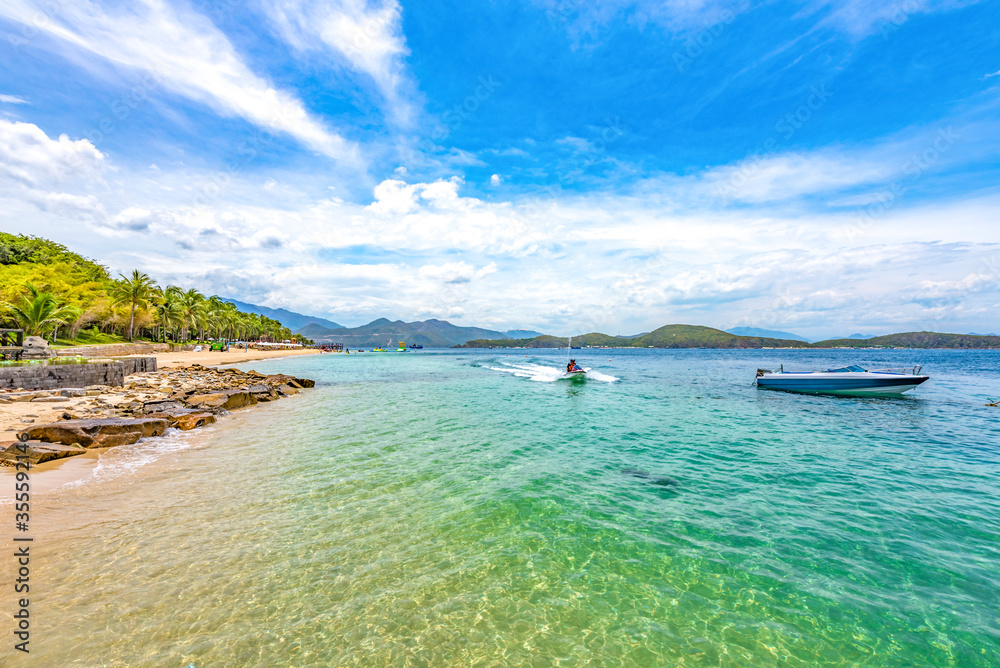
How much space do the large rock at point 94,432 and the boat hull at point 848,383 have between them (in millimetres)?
47459

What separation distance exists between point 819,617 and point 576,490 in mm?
5779

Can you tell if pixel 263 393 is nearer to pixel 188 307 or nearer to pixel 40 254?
pixel 188 307

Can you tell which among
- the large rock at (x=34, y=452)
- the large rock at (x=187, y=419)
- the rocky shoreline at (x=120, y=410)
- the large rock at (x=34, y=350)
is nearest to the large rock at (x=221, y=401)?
the rocky shoreline at (x=120, y=410)

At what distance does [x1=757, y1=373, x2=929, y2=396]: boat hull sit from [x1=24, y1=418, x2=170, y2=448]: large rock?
47.5 m

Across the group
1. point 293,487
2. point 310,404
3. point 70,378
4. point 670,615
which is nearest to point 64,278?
point 70,378

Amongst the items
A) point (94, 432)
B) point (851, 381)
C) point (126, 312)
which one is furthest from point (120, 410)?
point (126, 312)

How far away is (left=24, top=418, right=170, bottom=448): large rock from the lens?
13586 millimetres

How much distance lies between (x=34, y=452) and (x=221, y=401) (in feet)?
38.3

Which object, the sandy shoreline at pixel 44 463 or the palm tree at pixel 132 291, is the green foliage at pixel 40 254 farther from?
the sandy shoreline at pixel 44 463

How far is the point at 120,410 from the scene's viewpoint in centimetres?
1958

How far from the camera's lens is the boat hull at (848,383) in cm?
3216

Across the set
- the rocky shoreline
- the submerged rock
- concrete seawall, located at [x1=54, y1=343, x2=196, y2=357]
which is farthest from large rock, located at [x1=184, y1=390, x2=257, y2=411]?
concrete seawall, located at [x1=54, y1=343, x2=196, y2=357]

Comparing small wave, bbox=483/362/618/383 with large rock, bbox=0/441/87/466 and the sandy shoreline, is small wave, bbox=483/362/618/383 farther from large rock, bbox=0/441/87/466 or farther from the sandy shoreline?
large rock, bbox=0/441/87/466

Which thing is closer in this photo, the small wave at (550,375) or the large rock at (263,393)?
the large rock at (263,393)
